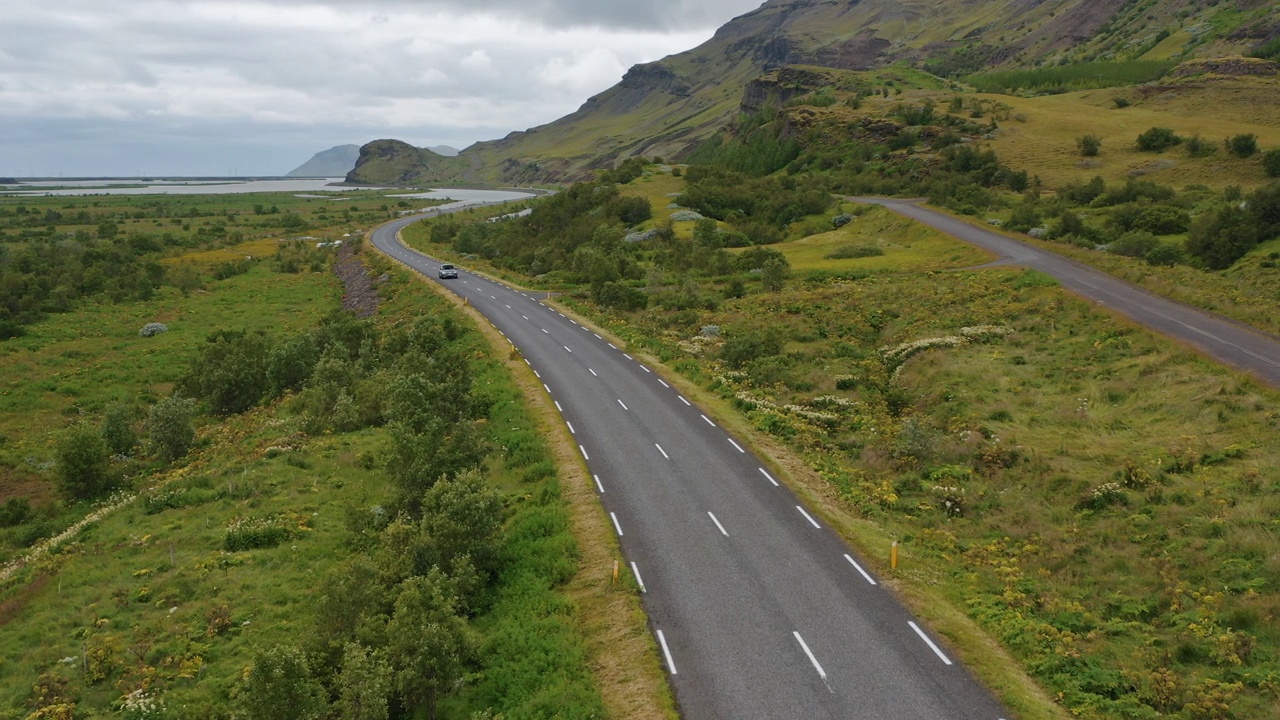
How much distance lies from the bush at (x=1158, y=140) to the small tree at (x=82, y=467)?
103m

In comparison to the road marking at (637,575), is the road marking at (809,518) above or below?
above

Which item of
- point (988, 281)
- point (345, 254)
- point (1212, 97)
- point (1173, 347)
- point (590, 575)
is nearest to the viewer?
point (590, 575)

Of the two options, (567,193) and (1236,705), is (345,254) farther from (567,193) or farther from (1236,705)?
(1236,705)

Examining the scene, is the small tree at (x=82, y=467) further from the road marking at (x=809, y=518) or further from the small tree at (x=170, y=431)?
Result: the road marking at (x=809, y=518)

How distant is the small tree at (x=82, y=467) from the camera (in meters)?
30.3

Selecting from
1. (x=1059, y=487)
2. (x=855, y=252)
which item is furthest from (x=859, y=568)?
(x=855, y=252)

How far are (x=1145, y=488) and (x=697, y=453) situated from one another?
48.1 feet

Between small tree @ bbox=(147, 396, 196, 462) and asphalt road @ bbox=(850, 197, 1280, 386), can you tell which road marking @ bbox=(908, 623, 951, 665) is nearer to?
asphalt road @ bbox=(850, 197, 1280, 386)

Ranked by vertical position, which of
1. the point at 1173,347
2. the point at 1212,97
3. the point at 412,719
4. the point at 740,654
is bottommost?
Answer: the point at 412,719

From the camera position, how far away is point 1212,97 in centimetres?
9744

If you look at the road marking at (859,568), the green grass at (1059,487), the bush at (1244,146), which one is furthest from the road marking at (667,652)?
the bush at (1244,146)

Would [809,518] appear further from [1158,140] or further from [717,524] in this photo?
[1158,140]

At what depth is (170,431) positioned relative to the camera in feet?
113

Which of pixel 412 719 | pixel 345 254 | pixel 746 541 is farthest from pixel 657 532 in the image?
pixel 345 254
